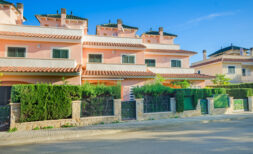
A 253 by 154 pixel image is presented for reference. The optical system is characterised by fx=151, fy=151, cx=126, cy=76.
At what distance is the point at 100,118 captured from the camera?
979cm

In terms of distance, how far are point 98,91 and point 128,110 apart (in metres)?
2.55

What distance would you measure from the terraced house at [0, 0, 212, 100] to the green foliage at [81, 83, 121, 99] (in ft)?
9.83

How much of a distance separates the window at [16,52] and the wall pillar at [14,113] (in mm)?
8152

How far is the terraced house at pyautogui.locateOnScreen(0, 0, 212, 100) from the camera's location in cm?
1308

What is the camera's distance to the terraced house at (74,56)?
13078mm

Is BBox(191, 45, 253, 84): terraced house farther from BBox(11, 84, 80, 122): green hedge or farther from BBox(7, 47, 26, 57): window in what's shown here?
BBox(7, 47, 26, 57): window

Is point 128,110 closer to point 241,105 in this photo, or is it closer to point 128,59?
point 128,59

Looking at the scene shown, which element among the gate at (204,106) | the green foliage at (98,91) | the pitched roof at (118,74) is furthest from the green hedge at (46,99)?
the gate at (204,106)

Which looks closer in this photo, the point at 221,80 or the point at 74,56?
the point at 74,56

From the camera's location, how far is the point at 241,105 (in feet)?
48.8

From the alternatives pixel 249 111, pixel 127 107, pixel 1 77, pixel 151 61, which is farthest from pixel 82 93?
pixel 249 111

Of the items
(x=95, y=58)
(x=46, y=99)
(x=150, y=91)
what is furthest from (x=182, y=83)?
(x=46, y=99)

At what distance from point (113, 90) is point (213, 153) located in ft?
22.4

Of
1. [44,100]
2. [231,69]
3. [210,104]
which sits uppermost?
[231,69]
